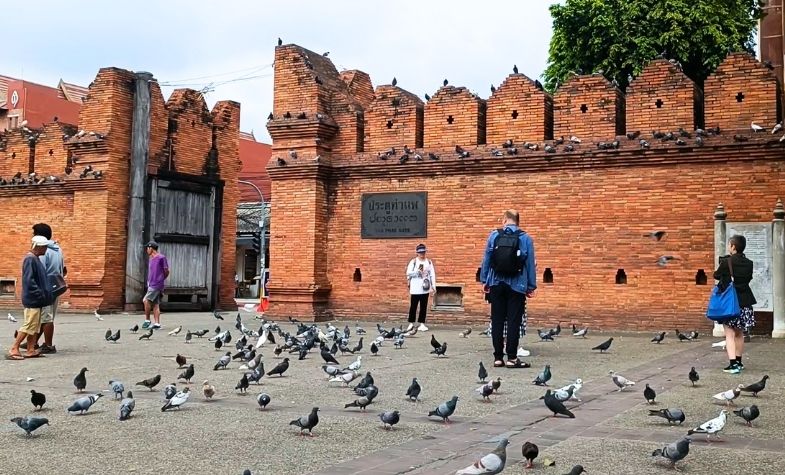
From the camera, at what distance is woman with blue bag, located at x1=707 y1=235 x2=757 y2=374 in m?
8.91

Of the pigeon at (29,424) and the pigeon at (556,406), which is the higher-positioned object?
the pigeon at (556,406)

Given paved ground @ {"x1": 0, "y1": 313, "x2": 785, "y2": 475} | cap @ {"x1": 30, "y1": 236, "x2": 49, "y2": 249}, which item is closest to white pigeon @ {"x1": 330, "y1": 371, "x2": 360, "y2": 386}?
paved ground @ {"x1": 0, "y1": 313, "x2": 785, "y2": 475}

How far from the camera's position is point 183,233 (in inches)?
861

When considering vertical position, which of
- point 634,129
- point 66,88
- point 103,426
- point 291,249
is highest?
point 66,88

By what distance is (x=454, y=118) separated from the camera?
16469 mm

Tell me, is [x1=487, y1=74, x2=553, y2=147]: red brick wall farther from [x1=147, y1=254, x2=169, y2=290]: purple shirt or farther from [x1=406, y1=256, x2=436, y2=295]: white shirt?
[x1=147, y1=254, x2=169, y2=290]: purple shirt

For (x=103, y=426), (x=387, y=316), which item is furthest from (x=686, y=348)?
(x=103, y=426)

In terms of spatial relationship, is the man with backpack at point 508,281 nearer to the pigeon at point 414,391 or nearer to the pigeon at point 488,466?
the pigeon at point 414,391

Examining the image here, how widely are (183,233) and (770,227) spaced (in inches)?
581

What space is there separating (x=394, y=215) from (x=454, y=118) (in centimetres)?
236

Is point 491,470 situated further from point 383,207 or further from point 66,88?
point 66,88

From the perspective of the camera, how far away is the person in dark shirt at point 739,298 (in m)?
8.91

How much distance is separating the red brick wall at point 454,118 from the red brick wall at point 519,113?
28cm

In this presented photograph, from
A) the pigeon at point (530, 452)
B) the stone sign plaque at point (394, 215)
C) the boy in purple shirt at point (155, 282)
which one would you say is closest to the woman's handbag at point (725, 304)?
the pigeon at point (530, 452)
